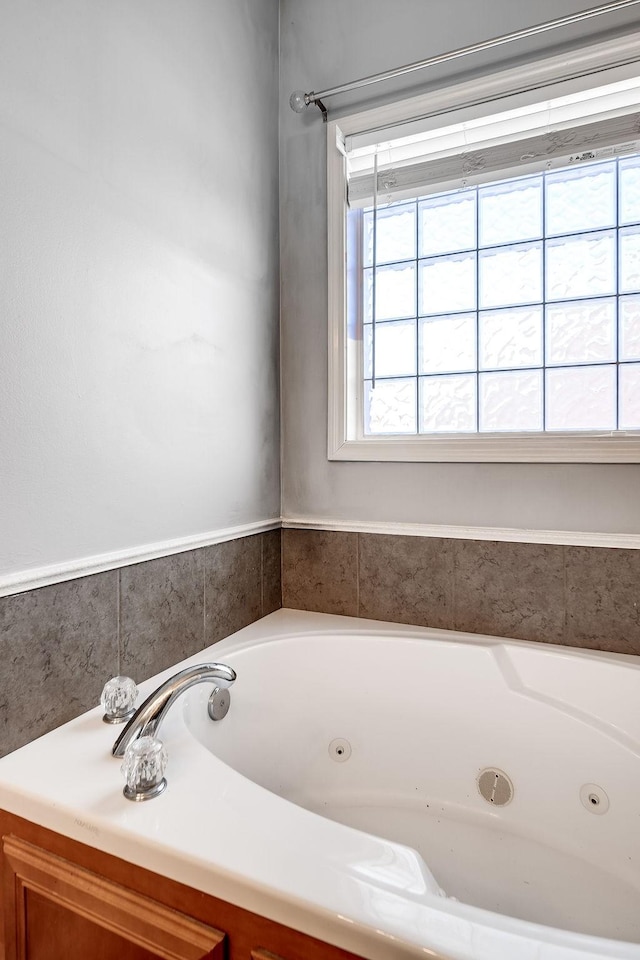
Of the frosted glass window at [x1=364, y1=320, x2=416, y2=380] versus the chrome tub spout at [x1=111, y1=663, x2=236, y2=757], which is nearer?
the chrome tub spout at [x1=111, y1=663, x2=236, y2=757]

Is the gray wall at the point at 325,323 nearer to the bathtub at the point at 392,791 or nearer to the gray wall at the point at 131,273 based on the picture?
the gray wall at the point at 131,273

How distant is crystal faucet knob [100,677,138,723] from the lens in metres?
1.13

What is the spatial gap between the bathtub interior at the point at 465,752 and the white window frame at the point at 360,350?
0.58 meters

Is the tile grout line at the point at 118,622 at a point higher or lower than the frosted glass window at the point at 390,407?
lower

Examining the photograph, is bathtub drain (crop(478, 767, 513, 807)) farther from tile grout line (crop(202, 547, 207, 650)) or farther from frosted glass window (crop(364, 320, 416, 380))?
frosted glass window (crop(364, 320, 416, 380))

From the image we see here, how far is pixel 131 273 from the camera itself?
4.31 feet

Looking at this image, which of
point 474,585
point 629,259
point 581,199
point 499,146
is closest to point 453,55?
point 499,146

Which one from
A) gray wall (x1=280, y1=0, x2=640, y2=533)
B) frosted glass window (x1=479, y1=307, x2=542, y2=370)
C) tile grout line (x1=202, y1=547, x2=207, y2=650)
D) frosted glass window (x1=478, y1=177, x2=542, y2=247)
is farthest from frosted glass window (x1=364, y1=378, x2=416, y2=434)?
tile grout line (x1=202, y1=547, x2=207, y2=650)

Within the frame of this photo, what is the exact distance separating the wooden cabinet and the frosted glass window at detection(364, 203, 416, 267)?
6.10 ft

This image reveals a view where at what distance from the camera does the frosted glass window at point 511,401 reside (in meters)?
1.75

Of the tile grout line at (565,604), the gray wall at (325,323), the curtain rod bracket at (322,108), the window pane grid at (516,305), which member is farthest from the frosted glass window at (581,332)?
the curtain rod bracket at (322,108)

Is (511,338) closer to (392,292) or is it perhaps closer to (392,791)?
(392,292)

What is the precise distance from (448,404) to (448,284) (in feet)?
1.36

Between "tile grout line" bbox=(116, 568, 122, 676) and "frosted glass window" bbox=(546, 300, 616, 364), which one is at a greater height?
"frosted glass window" bbox=(546, 300, 616, 364)
